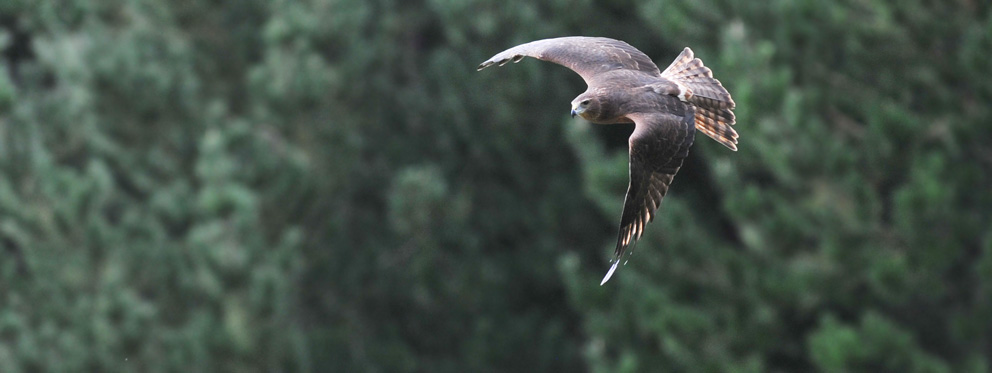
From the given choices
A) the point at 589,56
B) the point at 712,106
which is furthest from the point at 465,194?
the point at 712,106

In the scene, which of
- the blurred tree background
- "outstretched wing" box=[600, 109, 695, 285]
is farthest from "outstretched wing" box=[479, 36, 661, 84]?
the blurred tree background

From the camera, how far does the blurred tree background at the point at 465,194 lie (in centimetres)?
1166

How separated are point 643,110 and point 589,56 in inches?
29.3

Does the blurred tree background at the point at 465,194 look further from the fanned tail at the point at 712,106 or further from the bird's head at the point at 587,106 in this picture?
the bird's head at the point at 587,106

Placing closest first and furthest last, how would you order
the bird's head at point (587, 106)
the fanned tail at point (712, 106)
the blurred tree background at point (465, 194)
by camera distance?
the bird's head at point (587, 106) < the fanned tail at point (712, 106) < the blurred tree background at point (465, 194)

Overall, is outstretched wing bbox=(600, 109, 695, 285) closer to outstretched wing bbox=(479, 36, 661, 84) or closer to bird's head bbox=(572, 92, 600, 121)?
bird's head bbox=(572, 92, 600, 121)

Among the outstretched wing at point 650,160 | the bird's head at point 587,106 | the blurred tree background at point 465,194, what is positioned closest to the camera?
the outstretched wing at point 650,160

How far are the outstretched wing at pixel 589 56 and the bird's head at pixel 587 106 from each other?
393 millimetres

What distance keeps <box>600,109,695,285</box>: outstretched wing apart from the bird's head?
0.16 m

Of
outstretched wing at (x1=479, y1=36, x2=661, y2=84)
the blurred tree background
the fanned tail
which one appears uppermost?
outstretched wing at (x1=479, y1=36, x2=661, y2=84)

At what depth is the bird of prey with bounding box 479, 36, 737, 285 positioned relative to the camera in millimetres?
5965

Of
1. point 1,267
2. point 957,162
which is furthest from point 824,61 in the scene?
point 1,267

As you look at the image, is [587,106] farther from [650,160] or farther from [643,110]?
[650,160]

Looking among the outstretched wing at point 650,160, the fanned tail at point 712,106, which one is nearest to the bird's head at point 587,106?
the outstretched wing at point 650,160
